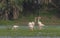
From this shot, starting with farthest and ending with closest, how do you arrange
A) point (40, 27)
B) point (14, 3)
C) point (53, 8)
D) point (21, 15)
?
point (53, 8)
point (21, 15)
point (14, 3)
point (40, 27)

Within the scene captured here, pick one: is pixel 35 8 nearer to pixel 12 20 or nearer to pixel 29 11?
pixel 29 11

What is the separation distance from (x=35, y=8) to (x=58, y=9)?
291cm

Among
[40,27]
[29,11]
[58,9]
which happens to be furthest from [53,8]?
[40,27]

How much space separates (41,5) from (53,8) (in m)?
2.19

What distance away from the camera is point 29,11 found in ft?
123

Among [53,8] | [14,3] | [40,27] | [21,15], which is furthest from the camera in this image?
[53,8]

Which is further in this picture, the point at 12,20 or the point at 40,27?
the point at 12,20

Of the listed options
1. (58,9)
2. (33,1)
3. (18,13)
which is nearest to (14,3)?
(18,13)

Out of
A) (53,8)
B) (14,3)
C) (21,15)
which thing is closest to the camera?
(14,3)

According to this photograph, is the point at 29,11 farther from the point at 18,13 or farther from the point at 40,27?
the point at 40,27

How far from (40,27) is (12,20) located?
10511 mm

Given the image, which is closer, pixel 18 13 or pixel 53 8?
pixel 18 13

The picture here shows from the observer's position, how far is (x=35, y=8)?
37.2 meters

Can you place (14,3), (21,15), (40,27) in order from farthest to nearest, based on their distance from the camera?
1. (21,15)
2. (14,3)
3. (40,27)
